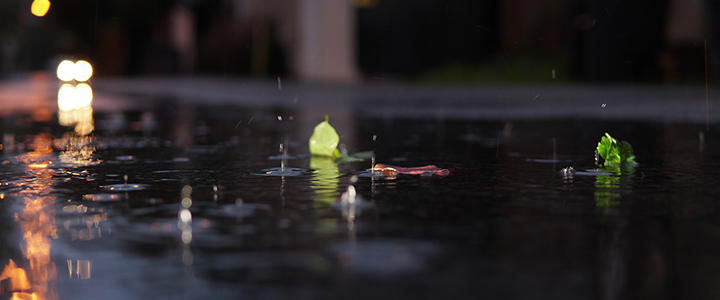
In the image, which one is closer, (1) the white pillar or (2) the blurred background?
(2) the blurred background

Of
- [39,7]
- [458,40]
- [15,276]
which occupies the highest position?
[39,7]

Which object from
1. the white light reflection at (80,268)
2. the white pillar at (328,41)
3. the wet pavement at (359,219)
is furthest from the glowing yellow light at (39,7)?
the white light reflection at (80,268)

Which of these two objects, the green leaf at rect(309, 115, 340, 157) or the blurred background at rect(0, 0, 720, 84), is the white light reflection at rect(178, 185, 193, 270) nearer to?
the green leaf at rect(309, 115, 340, 157)

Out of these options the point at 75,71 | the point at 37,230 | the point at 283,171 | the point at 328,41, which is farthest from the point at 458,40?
the point at 75,71

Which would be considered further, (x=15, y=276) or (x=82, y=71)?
(x=82, y=71)

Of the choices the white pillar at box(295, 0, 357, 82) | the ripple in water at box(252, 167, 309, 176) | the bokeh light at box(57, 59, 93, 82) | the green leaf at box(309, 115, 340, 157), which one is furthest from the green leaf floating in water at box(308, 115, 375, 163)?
the bokeh light at box(57, 59, 93, 82)

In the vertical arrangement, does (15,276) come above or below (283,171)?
below

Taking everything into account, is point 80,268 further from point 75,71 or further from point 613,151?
point 75,71

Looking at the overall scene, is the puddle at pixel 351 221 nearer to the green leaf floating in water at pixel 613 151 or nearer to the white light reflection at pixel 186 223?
the white light reflection at pixel 186 223
